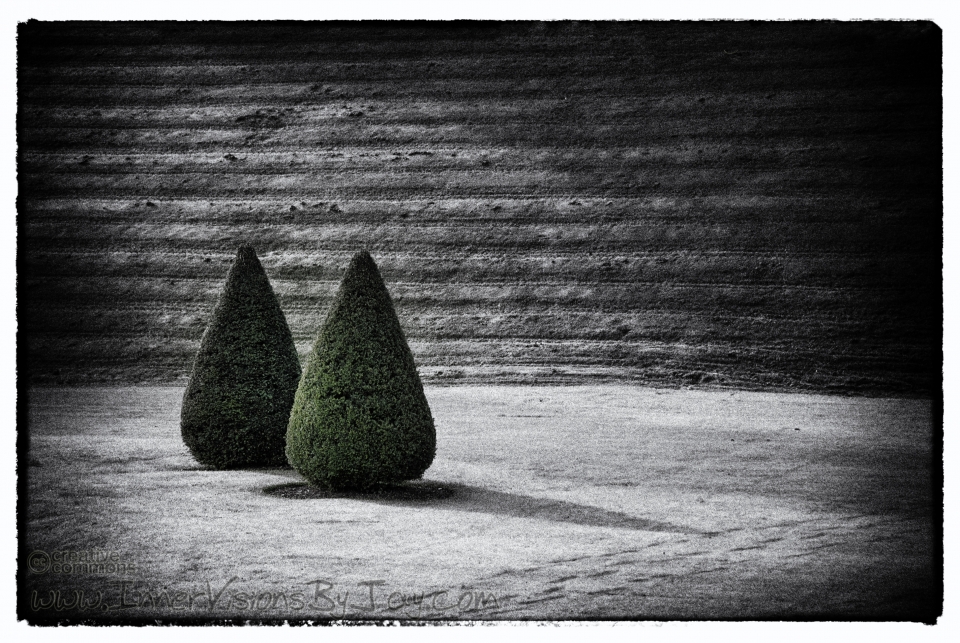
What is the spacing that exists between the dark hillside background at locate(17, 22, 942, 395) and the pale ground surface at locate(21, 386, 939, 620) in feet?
8.70

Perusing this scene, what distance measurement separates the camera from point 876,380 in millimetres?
12602

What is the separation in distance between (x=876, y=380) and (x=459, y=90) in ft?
20.5

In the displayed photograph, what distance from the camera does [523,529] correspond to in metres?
6.22

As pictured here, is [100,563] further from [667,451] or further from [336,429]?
[667,451]

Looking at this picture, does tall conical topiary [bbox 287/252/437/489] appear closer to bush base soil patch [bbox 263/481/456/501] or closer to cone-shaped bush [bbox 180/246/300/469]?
bush base soil patch [bbox 263/481/456/501]

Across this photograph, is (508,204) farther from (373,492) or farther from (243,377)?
(373,492)

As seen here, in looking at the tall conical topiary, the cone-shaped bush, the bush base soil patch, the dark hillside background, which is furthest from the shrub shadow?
the dark hillside background

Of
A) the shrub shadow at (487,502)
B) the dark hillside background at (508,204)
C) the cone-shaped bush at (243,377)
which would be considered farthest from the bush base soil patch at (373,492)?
the dark hillside background at (508,204)

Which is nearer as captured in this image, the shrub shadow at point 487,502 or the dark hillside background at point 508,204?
the shrub shadow at point 487,502

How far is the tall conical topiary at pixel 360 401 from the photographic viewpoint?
664cm

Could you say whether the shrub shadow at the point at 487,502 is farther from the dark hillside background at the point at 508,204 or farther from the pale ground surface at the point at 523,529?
the dark hillside background at the point at 508,204

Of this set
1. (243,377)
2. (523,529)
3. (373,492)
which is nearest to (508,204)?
(243,377)

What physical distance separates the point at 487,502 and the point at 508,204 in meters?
7.16

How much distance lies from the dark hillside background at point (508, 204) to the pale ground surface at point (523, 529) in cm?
265
